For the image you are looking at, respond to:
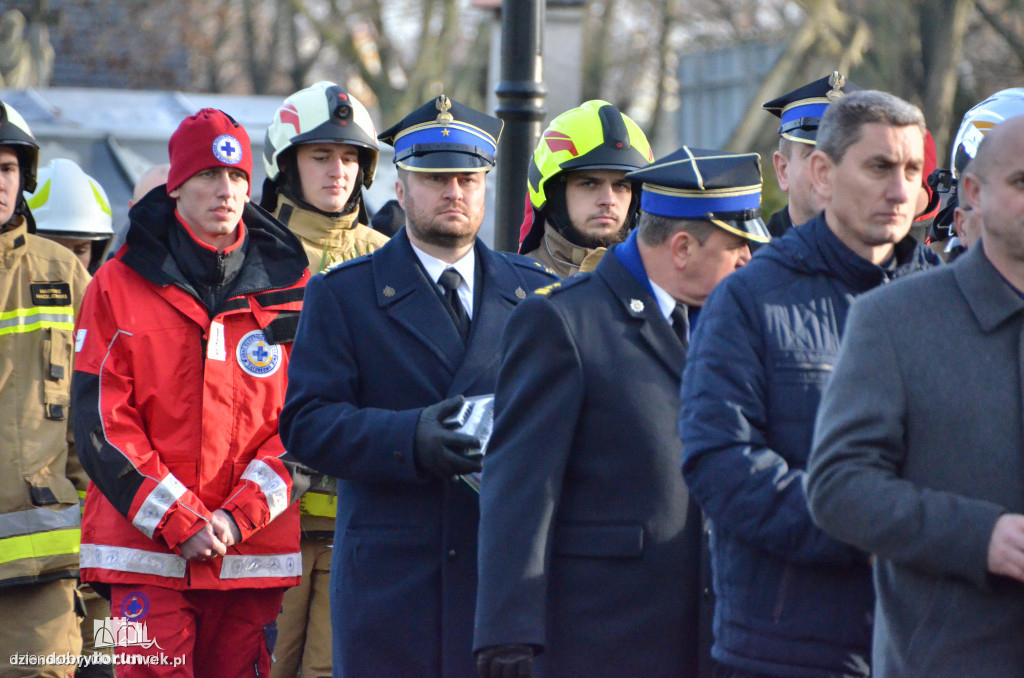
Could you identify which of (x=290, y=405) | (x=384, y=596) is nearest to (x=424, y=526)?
(x=384, y=596)

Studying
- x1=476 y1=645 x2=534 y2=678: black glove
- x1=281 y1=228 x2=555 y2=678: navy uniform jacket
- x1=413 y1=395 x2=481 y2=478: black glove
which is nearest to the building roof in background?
x1=281 y1=228 x2=555 y2=678: navy uniform jacket

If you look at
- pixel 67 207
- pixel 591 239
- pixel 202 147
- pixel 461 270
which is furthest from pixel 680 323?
pixel 67 207

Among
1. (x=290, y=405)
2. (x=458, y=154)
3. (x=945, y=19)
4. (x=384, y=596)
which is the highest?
(x=945, y=19)

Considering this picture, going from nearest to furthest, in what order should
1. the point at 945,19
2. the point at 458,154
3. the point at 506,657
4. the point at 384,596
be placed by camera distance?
the point at 506,657, the point at 384,596, the point at 458,154, the point at 945,19

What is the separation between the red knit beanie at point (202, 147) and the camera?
17.3ft

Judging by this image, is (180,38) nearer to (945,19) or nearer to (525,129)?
(945,19)

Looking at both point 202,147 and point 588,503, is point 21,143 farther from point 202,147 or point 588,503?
point 588,503

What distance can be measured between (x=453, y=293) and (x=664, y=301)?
951 mm

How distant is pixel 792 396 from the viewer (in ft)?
10.8

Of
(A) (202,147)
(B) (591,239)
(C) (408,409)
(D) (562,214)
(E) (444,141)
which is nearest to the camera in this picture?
(C) (408,409)

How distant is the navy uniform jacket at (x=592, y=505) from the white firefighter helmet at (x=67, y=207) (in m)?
4.07

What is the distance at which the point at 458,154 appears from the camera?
4.68m

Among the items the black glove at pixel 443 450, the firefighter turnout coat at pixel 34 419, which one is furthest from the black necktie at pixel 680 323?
the firefighter turnout coat at pixel 34 419

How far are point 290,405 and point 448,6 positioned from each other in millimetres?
22782
